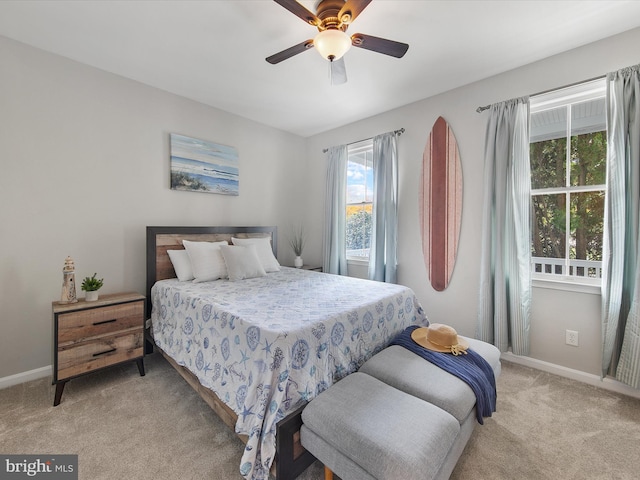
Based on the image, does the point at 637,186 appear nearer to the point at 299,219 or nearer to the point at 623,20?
the point at 623,20

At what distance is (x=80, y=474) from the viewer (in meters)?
1.42

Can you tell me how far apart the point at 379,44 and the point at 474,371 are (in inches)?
82.6

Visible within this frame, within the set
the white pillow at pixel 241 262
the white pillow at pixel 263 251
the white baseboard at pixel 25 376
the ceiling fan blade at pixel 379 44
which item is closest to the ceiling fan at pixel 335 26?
the ceiling fan blade at pixel 379 44

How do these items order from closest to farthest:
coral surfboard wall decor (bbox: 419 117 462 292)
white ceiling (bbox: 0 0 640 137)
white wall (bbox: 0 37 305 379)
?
white ceiling (bbox: 0 0 640 137) < white wall (bbox: 0 37 305 379) < coral surfboard wall decor (bbox: 419 117 462 292)

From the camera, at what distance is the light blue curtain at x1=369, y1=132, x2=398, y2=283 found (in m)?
3.43

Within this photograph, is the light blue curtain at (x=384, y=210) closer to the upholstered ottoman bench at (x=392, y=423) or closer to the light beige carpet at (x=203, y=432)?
the light beige carpet at (x=203, y=432)

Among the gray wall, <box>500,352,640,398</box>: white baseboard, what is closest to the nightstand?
the gray wall

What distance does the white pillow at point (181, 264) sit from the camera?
2789 mm

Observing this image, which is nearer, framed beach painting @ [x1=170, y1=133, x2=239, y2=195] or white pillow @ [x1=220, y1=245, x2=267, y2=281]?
white pillow @ [x1=220, y1=245, x2=267, y2=281]

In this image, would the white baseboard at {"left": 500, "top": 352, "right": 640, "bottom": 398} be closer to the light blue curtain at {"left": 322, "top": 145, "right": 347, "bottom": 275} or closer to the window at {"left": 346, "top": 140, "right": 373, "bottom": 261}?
the window at {"left": 346, "top": 140, "right": 373, "bottom": 261}

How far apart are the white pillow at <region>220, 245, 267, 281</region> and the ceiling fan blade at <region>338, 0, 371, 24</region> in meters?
2.16

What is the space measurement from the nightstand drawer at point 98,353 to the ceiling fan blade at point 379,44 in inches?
110

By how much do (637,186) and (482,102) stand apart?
56.9 inches

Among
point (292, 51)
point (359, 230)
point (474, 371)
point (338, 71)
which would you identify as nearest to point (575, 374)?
point (474, 371)
